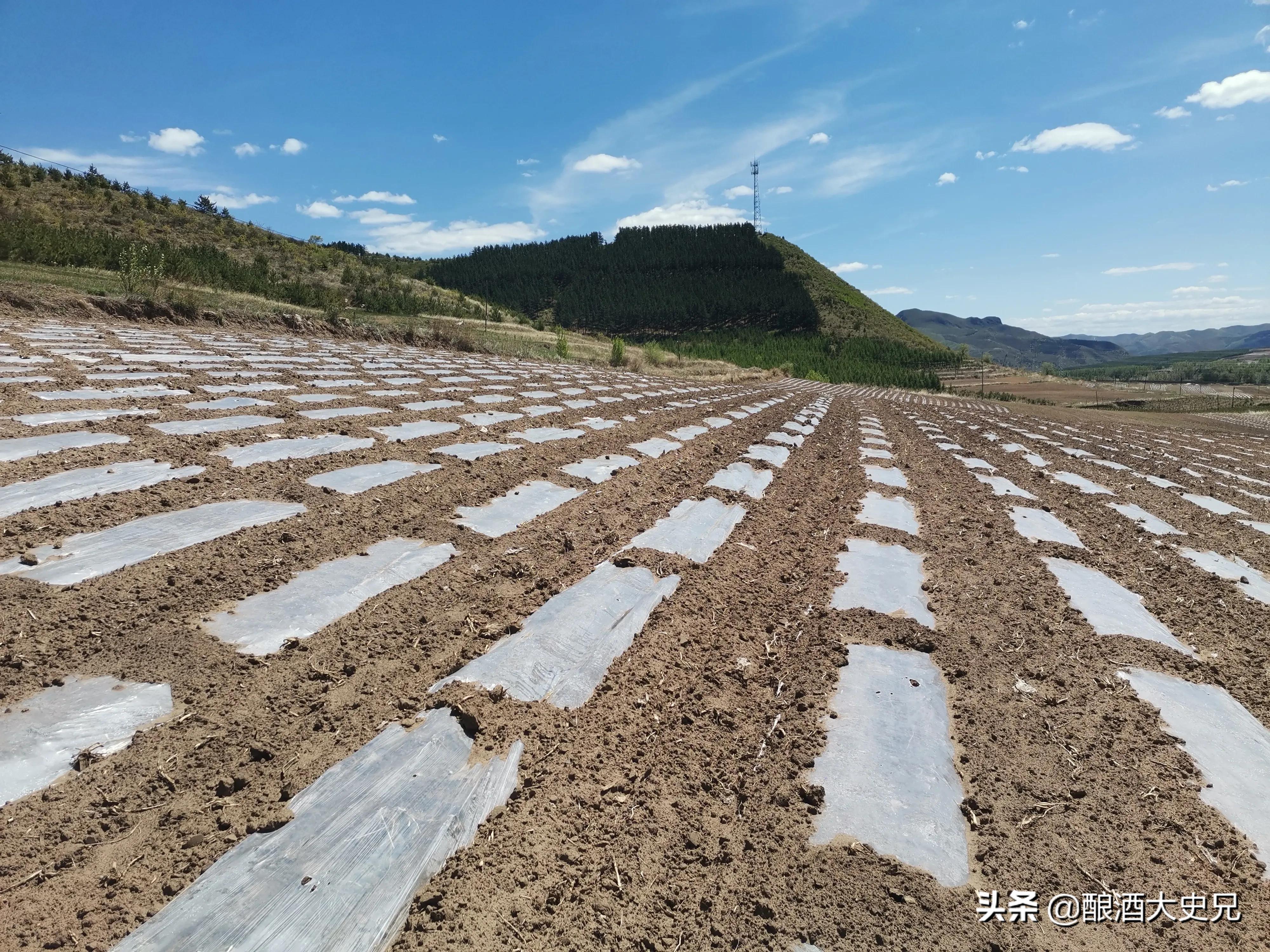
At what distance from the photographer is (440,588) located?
196 cm

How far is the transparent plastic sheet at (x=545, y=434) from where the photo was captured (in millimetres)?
4098

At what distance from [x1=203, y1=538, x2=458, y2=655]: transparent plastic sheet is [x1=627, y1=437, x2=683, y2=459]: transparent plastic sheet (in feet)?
7.05

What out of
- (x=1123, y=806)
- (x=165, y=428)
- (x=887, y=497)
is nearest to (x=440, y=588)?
(x=1123, y=806)

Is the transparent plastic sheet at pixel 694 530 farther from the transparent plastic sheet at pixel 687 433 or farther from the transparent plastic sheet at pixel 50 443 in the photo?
the transparent plastic sheet at pixel 50 443

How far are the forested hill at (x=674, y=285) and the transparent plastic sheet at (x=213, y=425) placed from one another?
5677 centimetres

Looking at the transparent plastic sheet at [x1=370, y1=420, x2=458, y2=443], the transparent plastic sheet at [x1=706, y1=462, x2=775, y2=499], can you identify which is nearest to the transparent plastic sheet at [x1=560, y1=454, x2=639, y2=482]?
the transparent plastic sheet at [x1=706, y1=462, x2=775, y2=499]

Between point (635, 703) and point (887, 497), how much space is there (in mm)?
2680

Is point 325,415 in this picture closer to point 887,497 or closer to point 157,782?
point 157,782

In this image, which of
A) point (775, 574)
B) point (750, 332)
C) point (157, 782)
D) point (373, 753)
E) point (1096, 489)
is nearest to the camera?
point (157, 782)

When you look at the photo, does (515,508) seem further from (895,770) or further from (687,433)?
(687,433)

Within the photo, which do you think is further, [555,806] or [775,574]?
[775,574]

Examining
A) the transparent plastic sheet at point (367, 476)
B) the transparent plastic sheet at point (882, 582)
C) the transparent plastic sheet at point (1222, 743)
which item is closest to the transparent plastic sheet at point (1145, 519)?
the transparent plastic sheet at point (882, 582)

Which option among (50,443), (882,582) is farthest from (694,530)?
(50,443)

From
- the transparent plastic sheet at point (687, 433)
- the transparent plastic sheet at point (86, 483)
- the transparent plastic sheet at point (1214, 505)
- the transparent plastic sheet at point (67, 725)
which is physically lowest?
the transparent plastic sheet at point (1214, 505)
